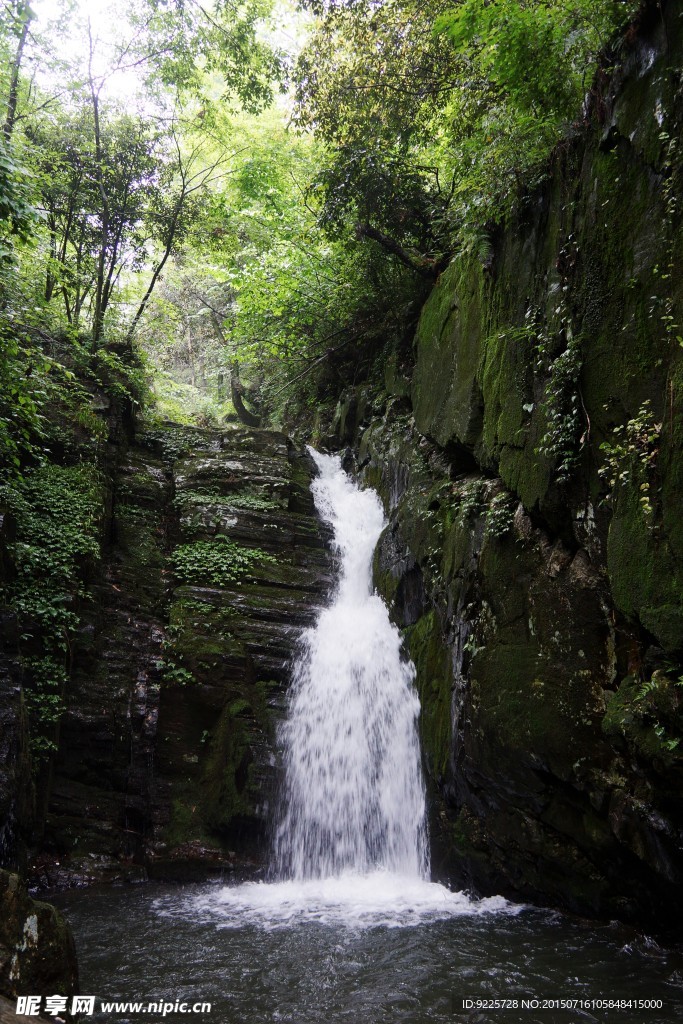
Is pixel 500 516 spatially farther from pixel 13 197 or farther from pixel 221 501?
pixel 221 501

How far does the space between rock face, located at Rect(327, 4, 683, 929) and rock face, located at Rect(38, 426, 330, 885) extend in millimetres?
2337

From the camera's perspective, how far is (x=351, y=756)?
7.77m

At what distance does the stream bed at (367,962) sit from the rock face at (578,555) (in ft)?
1.89

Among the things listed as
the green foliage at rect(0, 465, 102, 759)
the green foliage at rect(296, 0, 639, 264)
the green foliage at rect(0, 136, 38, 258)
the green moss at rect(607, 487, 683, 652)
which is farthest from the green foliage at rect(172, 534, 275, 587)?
the green moss at rect(607, 487, 683, 652)

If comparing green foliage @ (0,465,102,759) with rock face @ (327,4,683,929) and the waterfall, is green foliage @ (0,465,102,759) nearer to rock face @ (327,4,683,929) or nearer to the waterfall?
the waterfall

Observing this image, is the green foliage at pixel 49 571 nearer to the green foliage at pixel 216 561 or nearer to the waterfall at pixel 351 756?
the green foliage at pixel 216 561

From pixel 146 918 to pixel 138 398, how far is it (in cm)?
985

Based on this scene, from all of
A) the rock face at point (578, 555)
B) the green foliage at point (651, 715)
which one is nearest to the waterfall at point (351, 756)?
the rock face at point (578, 555)

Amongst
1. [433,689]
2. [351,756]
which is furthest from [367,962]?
[433,689]

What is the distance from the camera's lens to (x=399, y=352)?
13250 mm

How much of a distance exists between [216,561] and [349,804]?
13.9 feet

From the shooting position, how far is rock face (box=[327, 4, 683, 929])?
14.8 ft

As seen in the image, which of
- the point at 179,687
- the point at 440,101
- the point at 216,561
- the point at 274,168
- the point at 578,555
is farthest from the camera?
the point at 274,168

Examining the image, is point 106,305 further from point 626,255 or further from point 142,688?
point 626,255
